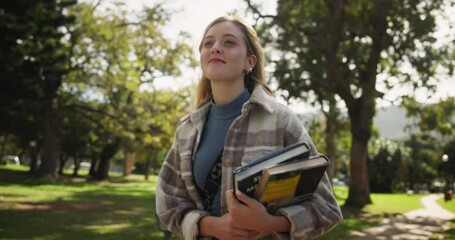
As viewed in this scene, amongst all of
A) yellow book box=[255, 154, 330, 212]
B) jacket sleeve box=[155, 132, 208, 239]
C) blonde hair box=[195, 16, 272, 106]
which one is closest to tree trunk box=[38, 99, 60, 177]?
blonde hair box=[195, 16, 272, 106]

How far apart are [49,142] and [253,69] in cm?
2630

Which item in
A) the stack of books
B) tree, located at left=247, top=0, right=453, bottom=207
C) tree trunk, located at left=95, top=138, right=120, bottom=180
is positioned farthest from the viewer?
tree trunk, located at left=95, top=138, right=120, bottom=180

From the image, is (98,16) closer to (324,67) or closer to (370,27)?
(324,67)

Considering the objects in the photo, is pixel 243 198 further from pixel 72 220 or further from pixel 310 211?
pixel 72 220

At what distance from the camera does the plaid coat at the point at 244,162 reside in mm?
1723

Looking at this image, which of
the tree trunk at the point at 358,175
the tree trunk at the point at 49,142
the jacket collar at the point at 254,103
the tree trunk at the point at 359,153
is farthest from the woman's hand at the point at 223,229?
the tree trunk at the point at 49,142

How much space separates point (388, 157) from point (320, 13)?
1225 inches

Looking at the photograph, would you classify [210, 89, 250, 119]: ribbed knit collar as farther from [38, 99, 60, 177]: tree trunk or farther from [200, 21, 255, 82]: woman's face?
A: [38, 99, 60, 177]: tree trunk

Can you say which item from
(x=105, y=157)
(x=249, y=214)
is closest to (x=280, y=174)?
(x=249, y=214)

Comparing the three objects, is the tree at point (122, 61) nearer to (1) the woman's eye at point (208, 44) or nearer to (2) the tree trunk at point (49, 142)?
(2) the tree trunk at point (49, 142)

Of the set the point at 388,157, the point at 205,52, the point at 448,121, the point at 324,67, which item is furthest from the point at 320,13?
the point at 388,157

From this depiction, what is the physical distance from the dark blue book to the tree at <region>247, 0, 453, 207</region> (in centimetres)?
1513

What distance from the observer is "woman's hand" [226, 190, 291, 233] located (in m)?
1.55

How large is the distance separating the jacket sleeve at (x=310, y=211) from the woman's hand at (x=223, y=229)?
13cm
